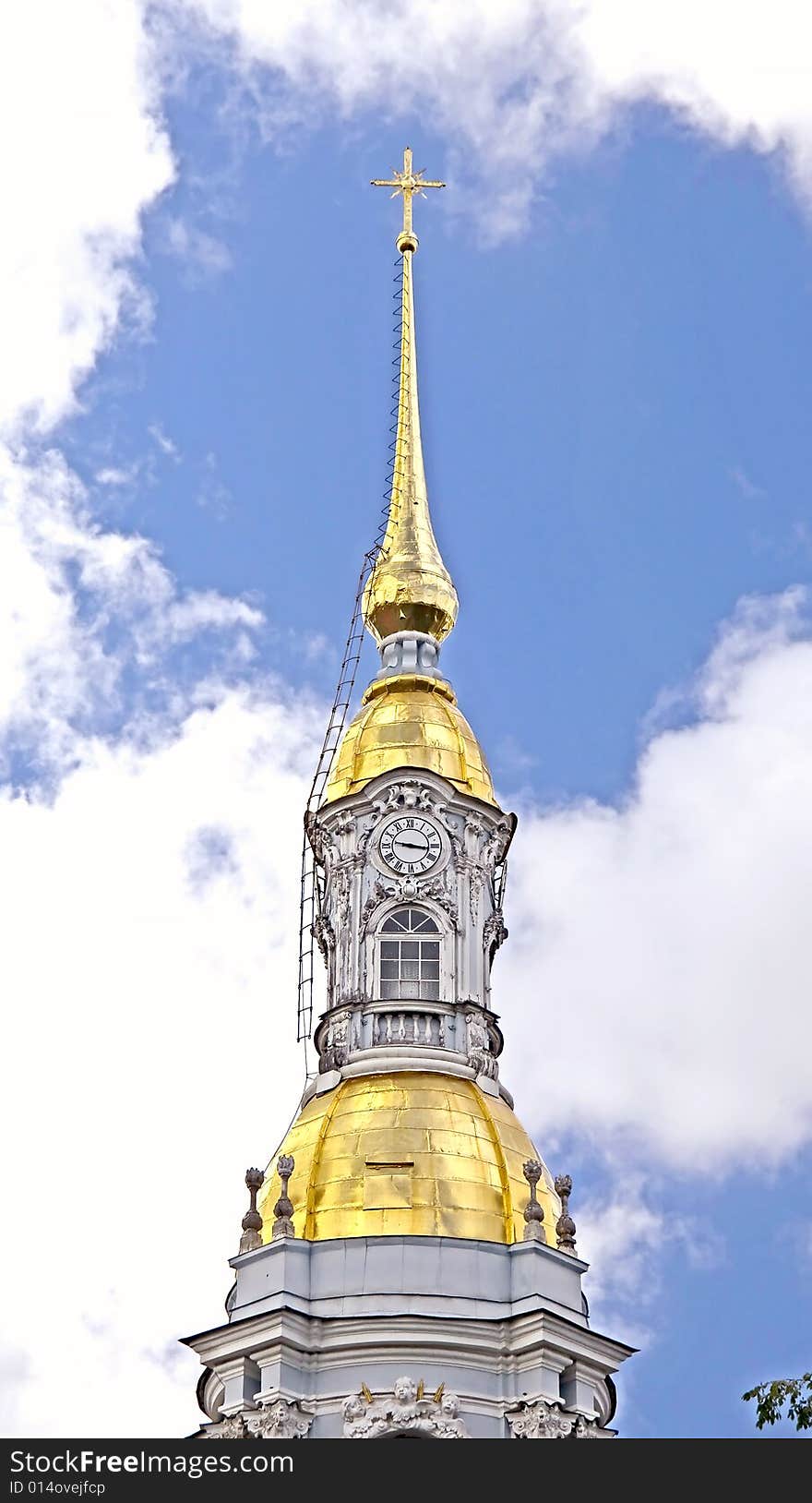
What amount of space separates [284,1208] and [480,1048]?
7.68m

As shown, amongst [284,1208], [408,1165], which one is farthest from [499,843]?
[284,1208]

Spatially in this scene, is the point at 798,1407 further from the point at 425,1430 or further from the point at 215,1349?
the point at 215,1349

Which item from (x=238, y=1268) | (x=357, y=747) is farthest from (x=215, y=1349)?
(x=357, y=747)

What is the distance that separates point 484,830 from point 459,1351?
15197 millimetres

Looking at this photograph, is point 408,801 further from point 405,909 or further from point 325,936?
point 325,936

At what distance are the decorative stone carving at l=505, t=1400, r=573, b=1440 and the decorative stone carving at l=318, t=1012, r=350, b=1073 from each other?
1050 centimetres

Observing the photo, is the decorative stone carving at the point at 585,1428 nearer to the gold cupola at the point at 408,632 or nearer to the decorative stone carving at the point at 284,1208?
the decorative stone carving at the point at 284,1208

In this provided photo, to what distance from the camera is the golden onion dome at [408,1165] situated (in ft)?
209

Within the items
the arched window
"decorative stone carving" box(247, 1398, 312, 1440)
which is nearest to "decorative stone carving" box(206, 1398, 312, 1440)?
"decorative stone carving" box(247, 1398, 312, 1440)

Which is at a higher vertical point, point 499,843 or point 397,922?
point 499,843

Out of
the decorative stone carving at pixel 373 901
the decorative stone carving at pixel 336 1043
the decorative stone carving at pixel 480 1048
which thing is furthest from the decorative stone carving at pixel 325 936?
the decorative stone carving at pixel 480 1048

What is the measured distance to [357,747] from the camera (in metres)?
72.8

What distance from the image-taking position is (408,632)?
76.5m

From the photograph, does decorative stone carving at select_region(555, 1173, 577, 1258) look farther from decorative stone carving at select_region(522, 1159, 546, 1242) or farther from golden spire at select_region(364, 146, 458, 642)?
golden spire at select_region(364, 146, 458, 642)
